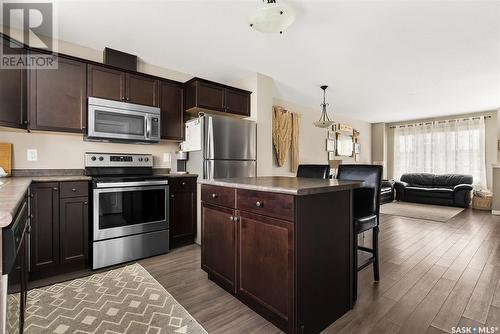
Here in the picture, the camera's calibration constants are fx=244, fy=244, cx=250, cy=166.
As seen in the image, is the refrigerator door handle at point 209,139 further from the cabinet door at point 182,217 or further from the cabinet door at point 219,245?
the cabinet door at point 219,245

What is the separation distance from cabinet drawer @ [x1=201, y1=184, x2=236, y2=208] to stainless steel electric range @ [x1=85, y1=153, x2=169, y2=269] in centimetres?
99

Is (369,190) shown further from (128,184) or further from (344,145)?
(344,145)

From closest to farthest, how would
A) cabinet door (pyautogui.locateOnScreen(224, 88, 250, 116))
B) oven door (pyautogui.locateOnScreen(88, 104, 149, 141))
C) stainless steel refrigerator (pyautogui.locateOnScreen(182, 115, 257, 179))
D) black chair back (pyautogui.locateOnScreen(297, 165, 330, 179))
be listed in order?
oven door (pyautogui.locateOnScreen(88, 104, 149, 141)), black chair back (pyautogui.locateOnScreen(297, 165, 330, 179)), stainless steel refrigerator (pyautogui.locateOnScreen(182, 115, 257, 179)), cabinet door (pyautogui.locateOnScreen(224, 88, 250, 116))

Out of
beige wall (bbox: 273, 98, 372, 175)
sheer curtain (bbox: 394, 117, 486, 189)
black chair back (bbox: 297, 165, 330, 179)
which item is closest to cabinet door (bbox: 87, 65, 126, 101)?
black chair back (bbox: 297, 165, 330, 179)

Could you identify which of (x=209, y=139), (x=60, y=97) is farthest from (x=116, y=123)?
(x=209, y=139)

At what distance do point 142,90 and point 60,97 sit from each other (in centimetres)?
84

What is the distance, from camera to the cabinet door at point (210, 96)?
3307mm

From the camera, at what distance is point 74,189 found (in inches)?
95.2

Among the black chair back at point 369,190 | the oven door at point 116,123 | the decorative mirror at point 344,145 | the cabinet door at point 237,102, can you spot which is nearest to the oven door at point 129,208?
the oven door at point 116,123

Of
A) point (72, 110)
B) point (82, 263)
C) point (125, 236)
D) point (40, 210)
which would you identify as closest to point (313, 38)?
point (72, 110)

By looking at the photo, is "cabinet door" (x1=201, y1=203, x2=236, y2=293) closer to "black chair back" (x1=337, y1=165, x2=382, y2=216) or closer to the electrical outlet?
"black chair back" (x1=337, y1=165, x2=382, y2=216)

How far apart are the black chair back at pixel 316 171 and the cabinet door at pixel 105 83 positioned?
2344mm

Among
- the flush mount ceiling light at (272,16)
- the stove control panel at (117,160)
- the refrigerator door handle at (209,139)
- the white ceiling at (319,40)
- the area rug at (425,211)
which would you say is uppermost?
the white ceiling at (319,40)

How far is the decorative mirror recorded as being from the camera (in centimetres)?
679
